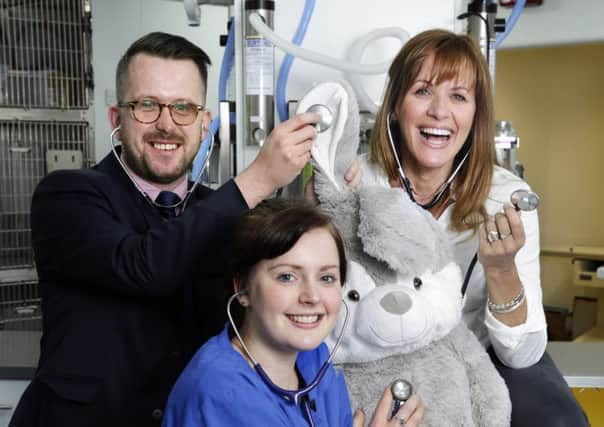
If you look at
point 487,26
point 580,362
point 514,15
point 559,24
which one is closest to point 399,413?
point 580,362

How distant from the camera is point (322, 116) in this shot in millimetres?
1053

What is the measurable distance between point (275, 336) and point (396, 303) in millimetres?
199

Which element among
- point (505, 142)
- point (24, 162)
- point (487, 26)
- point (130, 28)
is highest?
point (130, 28)

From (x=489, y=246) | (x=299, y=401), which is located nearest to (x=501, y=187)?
(x=489, y=246)

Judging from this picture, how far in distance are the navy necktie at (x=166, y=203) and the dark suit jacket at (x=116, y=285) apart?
3 centimetres

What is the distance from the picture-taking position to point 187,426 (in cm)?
88

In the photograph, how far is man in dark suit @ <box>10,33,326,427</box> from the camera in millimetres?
1000

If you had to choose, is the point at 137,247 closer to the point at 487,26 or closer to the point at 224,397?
the point at 224,397

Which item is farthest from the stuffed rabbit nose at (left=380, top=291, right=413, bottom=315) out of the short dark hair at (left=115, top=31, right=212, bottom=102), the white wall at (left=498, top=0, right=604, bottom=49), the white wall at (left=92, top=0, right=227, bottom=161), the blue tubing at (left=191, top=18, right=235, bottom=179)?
the white wall at (left=498, top=0, right=604, bottom=49)

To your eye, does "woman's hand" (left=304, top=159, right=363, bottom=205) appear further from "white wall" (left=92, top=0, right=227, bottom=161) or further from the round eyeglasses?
"white wall" (left=92, top=0, right=227, bottom=161)

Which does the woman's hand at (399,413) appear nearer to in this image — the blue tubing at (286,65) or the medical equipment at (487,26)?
the medical equipment at (487,26)

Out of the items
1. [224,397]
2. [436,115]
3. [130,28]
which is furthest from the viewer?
[130,28]

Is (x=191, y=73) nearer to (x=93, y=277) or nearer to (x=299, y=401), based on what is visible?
(x=93, y=277)

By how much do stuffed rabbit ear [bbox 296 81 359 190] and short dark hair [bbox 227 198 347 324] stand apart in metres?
0.11
